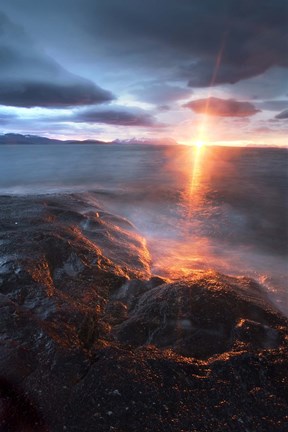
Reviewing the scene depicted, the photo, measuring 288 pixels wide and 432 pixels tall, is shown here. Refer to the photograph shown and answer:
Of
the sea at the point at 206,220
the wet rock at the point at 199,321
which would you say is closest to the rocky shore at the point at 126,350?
the wet rock at the point at 199,321

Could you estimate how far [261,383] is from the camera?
3.45 metres

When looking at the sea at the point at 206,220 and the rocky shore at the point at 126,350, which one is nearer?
the rocky shore at the point at 126,350

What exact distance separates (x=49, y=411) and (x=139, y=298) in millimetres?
2609

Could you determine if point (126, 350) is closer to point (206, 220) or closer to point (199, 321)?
point (199, 321)

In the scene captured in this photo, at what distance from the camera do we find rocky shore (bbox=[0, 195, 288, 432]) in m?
3.03

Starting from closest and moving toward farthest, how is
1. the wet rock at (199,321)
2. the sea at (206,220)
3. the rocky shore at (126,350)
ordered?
the rocky shore at (126,350) < the wet rock at (199,321) < the sea at (206,220)

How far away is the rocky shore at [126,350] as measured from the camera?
303 centimetres

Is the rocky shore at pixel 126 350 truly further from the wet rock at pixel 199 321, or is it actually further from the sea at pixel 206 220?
the sea at pixel 206 220

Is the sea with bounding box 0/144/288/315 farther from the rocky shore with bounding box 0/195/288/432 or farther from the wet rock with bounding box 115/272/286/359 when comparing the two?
the rocky shore with bounding box 0/195/288/432

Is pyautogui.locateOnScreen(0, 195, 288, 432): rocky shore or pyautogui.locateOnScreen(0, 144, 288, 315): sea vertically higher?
pyautogui.locateOnScreen(0, 195, 288, 432): rocky shore

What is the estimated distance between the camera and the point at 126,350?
3883 mm

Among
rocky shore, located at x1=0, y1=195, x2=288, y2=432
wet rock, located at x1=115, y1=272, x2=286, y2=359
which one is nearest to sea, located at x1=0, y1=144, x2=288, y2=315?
wet rock, located at x1=115, y1=272, x2=286, y2=359

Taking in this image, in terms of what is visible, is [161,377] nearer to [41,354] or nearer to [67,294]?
[41,354]

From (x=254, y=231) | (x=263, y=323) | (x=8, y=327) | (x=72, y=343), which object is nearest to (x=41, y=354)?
(x=72, y=343)
